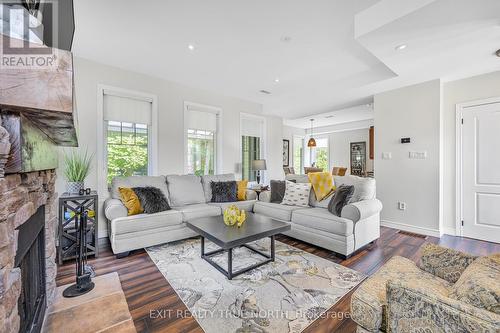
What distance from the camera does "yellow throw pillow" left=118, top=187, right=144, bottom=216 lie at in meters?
2.97

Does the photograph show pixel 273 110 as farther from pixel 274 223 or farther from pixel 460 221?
pixel 460 221

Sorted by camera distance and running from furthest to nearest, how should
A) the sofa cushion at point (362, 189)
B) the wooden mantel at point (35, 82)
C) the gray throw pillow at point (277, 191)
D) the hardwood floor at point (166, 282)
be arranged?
the gray throw pillow at point (277, 191) → the sofa cushion at point (362, 189) → the hardwood floor at point (166, 282) → the wooden mantel at point (35, 82)

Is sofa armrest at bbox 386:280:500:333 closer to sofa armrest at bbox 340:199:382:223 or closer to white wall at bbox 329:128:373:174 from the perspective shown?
sofa armrest at bbox 340:199:382:223

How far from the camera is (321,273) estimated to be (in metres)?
2.35

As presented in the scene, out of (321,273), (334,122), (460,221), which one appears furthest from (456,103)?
(334,122)

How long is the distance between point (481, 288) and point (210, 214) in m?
2.98

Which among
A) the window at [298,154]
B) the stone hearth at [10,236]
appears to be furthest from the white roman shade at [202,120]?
the window at [298,154]

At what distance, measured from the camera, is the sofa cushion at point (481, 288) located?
895 mm

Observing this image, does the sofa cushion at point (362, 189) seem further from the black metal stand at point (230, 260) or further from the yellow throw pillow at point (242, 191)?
the yellow throw pillow at point (242, 191)

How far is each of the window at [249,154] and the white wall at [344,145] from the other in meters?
4.56

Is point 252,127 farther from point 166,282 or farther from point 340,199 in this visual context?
point 166,282

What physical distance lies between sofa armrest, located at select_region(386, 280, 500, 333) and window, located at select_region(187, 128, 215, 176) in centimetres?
395

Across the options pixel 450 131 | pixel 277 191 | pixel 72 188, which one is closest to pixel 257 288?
pixel 277 191

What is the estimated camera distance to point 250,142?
5.70m
